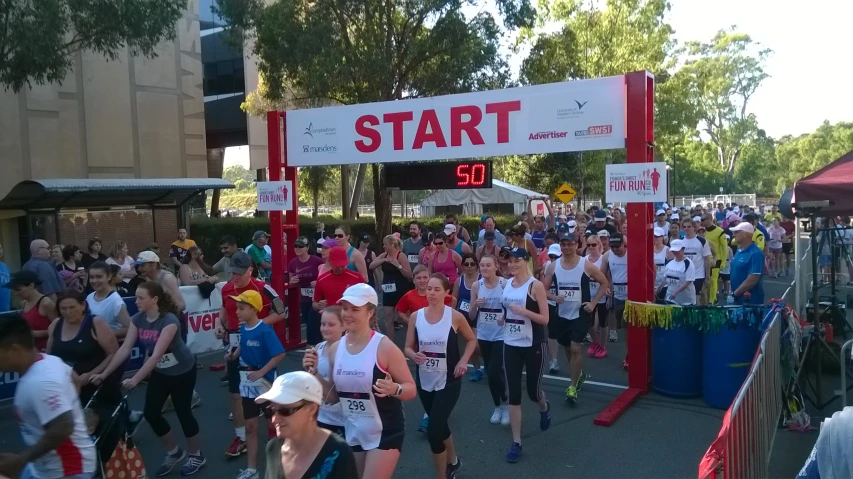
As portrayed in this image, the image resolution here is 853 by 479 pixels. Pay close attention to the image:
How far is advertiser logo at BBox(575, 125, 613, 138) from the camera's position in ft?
24.1

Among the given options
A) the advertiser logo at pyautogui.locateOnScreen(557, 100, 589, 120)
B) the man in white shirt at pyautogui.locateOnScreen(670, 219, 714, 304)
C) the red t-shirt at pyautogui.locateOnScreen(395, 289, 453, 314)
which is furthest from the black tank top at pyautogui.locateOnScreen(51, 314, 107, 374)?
the man in white shirt at pyautogui.locateOnScreen(670, 219, 714, 304)

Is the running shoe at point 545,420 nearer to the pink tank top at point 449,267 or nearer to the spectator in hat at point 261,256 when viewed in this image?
the pink tank top at point 449,267

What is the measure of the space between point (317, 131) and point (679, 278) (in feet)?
18.6

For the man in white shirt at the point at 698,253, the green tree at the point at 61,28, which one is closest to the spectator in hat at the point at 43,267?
the green tree at the point at 61,28

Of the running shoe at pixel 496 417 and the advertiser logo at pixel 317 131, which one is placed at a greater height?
the advertiser logo at pixel 317 131

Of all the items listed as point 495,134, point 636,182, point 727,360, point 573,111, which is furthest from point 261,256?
point 727,360

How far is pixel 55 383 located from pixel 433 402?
255 cm

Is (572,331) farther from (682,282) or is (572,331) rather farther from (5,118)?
(5,118)

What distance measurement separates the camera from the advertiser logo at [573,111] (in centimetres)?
750

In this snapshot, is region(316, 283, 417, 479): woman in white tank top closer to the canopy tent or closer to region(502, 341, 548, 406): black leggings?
region(502, 341, 548, 406): black leggings

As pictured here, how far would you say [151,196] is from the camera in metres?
16.8

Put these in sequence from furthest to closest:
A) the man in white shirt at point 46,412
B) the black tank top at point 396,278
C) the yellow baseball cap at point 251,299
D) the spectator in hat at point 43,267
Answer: the black tank top at point 396,278
the spectator in hat at point 43,267
the yellow baseball cap at point 251,299
the man in white shirt at point 46,412

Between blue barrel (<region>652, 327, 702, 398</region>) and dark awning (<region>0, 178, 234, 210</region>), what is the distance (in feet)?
41.3

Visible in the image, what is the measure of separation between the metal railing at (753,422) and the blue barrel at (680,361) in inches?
36.9
